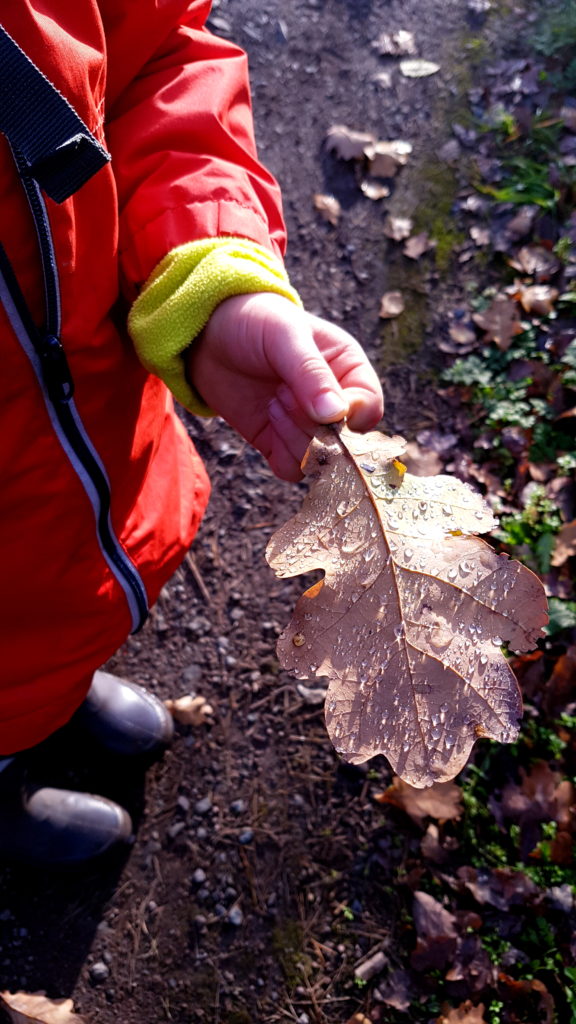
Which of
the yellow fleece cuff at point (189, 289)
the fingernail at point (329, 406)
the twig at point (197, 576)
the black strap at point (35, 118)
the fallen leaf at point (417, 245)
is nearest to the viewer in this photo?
the black strap at point (35, 118)

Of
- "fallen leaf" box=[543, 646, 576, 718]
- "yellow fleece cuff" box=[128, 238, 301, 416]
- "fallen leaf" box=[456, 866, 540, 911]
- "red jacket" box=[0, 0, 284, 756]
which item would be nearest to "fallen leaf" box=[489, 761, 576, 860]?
"fallen leaf" box=[456, 866, 540, 911]

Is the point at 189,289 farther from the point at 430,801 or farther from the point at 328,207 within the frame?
the point at 328,207

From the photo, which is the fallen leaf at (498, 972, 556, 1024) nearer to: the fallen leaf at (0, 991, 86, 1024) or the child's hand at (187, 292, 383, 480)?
the fallen leaf at (0, 991, 86, 1024)

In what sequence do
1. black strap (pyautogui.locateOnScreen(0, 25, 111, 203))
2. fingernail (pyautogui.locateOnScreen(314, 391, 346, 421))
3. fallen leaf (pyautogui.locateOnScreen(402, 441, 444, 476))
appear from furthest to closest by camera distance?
1. fallen leaf (pyautogui.locateOnScreen(402, 441, 444, 476))
2. fingernail (pyautogui.locateOnScreen(314, 391, 346, 421))
3. black strap (pyautogui.locateOnScreen(0, 25, 111, 203))

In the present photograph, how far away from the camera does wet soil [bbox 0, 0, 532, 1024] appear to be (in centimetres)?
232

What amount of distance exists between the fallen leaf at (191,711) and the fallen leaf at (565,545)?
1499 millimetres

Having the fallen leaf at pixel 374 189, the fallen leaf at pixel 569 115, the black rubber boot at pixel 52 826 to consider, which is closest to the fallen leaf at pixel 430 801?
the black rubber boot at pixel 52 826

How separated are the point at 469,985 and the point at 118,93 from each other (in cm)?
270

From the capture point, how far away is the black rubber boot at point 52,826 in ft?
7.68

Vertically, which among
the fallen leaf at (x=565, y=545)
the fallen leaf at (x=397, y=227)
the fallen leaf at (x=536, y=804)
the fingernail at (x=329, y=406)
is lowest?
the fallen leaf at (x=536, y=804)

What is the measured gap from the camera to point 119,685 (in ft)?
8.70

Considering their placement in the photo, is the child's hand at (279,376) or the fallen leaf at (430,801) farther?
the fallen leaf at (430,801)

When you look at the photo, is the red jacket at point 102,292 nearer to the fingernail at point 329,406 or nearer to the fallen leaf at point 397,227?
the fingernail at point 329,406

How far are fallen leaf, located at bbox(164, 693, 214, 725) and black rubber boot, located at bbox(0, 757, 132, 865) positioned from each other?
418mm
